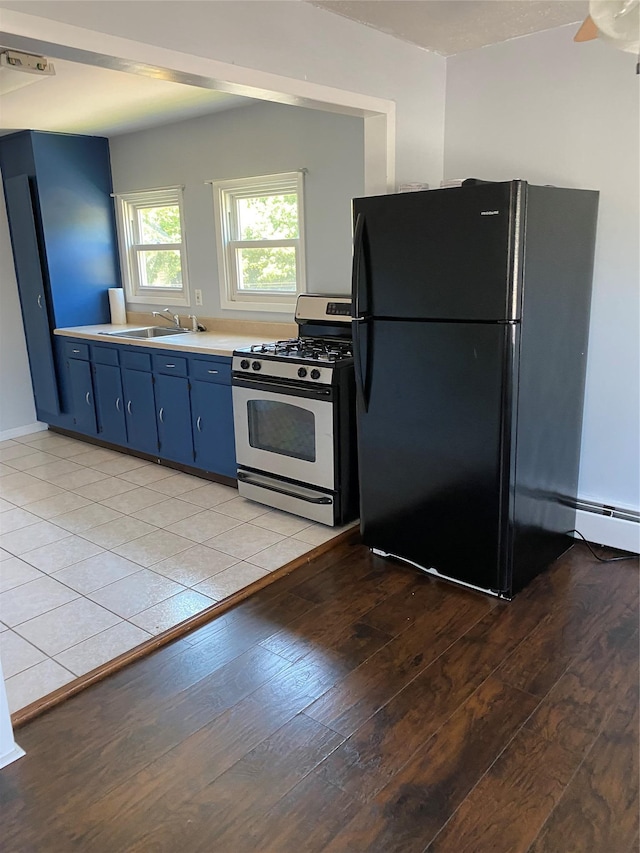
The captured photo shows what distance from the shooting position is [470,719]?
6.57 feet

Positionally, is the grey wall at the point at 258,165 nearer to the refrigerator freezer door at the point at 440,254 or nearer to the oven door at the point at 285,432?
the oven door at the point at 285,432

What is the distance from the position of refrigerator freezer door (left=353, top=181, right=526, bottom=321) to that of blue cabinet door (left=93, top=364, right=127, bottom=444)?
2.48 m

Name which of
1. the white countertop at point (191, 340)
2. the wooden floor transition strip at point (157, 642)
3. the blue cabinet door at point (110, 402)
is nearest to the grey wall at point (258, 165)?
the white countertop at point (191, 340)

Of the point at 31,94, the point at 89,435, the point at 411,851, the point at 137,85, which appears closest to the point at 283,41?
the point at 137,85

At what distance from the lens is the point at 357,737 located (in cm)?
194

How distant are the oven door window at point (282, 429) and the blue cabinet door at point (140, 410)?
1.11m

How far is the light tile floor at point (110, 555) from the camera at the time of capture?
7.94 ft

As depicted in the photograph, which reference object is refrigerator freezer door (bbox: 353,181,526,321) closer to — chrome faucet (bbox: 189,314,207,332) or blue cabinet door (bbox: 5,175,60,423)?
chrome faucet (bbox: 189,314,207,332)

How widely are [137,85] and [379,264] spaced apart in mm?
1871

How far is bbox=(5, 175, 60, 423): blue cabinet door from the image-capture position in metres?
4.84

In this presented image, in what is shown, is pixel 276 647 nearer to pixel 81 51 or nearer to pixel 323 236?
pixel 81 51

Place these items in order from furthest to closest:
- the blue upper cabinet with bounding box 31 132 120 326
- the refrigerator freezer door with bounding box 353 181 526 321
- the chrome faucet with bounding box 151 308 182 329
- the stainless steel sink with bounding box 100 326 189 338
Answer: the chrome faucet with bounding box 151 308 182 329 → the blue upper cabinet with bounding box 31 132 120 326 → the stainless steel sink with bounding box 100 326 189 338 → the refrigerator freezer door with bounding box 353 181 526 321

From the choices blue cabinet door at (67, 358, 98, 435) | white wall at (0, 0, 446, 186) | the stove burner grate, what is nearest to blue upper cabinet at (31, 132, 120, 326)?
blue cabinet door at (67, 358, 98, 435)

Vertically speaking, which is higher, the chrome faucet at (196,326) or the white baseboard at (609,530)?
the chrome faucet at (196,326)
